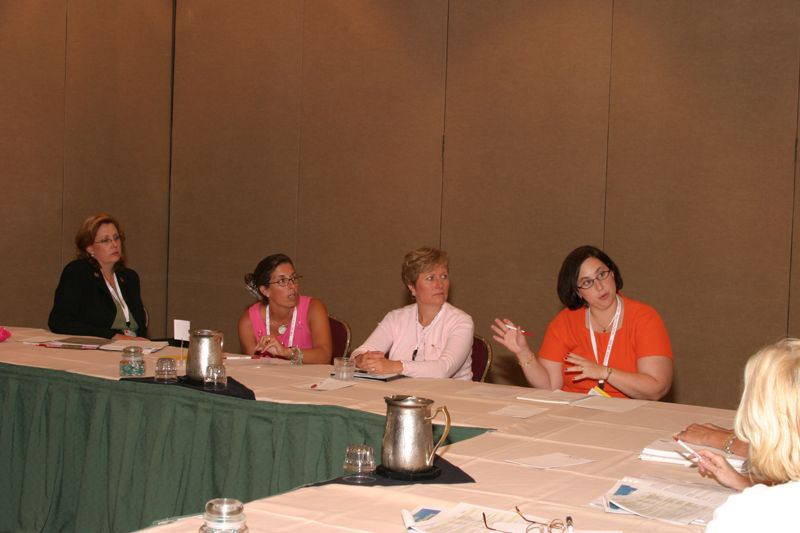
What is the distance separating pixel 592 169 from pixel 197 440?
3.25 m

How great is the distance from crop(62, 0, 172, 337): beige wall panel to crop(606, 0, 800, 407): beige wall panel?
354 cm

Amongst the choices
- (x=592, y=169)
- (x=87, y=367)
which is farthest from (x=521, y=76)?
(x=87, y=367)

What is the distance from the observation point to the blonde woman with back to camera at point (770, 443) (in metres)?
1.51

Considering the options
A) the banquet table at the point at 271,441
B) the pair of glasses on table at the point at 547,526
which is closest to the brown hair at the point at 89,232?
the banquet table at the point at 271,441

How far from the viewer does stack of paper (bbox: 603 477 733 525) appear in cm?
195

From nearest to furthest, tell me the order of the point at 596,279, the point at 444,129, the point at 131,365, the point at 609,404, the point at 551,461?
the point at 551,461 → the point at 609,404 → the point at 131,365 → the point at 596,279 → the point at 444,129

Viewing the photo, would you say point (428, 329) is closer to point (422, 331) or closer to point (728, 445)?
point (422, 331)

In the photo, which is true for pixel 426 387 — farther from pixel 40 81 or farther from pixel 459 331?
pixel 40 81

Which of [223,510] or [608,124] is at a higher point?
[608,124]

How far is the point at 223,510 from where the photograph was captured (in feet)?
5.30

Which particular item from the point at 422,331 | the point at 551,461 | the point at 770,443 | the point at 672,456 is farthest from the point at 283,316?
the point at 770,443

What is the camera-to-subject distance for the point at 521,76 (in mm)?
5809

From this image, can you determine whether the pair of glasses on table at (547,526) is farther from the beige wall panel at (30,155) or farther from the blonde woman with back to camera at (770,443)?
the beige wall panel at (30,155)

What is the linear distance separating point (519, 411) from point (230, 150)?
442 cm
